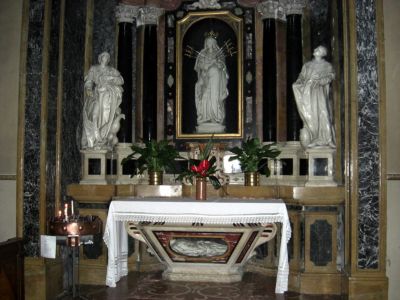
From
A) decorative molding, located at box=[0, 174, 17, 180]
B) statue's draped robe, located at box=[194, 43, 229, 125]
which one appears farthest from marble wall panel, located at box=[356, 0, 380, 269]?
decorative molding, located at box=[0, 174, 17, 180]

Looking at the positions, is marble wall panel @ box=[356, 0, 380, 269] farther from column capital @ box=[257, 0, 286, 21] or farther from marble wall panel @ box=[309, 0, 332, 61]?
column capital @ box=[257, 0, 286, 21]

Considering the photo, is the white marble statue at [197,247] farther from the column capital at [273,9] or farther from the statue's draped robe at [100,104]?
the column capital at [273,9]

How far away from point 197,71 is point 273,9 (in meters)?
1.62

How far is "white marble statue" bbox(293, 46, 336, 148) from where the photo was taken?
7.07m

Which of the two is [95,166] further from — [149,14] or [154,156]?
[149,14]

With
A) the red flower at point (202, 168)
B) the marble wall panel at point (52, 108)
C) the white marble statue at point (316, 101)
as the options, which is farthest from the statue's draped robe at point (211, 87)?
the marble wall panel at point (52, 108)

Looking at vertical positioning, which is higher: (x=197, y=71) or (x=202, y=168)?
(x=197, y=71)

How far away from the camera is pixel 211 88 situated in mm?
8250

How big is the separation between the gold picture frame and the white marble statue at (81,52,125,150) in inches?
48.3

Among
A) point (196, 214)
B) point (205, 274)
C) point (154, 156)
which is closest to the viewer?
point (196, 214)

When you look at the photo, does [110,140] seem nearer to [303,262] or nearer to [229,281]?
[229,281]

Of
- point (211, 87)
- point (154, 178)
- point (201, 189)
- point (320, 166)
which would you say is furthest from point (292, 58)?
point (154, 178)

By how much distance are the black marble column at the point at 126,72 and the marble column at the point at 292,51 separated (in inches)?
104

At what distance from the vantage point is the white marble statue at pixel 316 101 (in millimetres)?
7070
